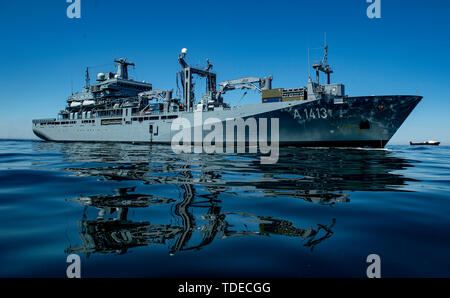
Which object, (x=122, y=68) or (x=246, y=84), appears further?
(x=122, y=68)

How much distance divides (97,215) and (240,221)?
1949 mm

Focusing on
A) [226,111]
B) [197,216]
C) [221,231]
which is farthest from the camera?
[226,111]

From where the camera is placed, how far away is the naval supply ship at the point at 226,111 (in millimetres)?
22703

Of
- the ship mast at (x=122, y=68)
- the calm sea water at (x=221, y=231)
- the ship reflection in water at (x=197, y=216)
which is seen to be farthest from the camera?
the ship mast at (x=122, y=68)

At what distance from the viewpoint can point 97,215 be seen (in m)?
3.29

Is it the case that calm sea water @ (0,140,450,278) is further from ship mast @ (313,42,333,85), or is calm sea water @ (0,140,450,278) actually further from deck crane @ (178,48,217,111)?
deck crane @ (178,48,217,111)

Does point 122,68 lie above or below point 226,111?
above

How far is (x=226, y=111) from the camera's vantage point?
27.8 metres

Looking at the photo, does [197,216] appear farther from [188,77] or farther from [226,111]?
[188,77]

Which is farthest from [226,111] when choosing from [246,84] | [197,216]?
[197,216]

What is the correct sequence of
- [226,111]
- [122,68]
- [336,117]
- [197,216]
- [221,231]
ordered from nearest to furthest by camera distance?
[221,231] < [197,216] < [336,117] < [226,111] < [122,68]

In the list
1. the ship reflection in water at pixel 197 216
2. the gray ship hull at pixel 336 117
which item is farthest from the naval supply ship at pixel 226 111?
the ship reflection in water at pixel 197 216

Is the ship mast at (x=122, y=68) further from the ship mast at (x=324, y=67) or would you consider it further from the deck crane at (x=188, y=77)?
the ship mast at (x=324, y=67)
